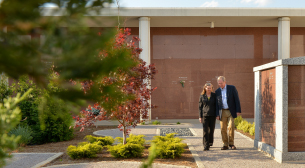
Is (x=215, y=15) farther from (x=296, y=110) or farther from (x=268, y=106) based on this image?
(x=296, y=110)

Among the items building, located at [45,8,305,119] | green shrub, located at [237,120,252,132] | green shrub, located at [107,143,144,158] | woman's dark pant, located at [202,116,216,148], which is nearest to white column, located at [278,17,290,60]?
building, located at [45,8,305,119]

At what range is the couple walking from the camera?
26.3 ft

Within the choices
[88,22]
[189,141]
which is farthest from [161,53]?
[88,22]

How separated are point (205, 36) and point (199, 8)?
2197 millimetres

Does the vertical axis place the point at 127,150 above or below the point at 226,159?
above

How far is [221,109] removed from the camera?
319 inches

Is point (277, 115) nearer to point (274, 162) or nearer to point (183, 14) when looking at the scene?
point (274, 162)

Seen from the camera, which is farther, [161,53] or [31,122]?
[161,53]

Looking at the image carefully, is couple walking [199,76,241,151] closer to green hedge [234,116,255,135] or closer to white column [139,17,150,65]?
green hedge [234,116,255,135]

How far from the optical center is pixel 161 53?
53.9 ft

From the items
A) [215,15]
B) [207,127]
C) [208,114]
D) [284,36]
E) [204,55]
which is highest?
[215,15]

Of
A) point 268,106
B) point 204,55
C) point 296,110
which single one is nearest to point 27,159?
point 268,106

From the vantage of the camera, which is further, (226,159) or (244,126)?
(244,126)

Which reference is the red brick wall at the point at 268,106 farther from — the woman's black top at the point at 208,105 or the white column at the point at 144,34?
the white column at the point at 144,34
